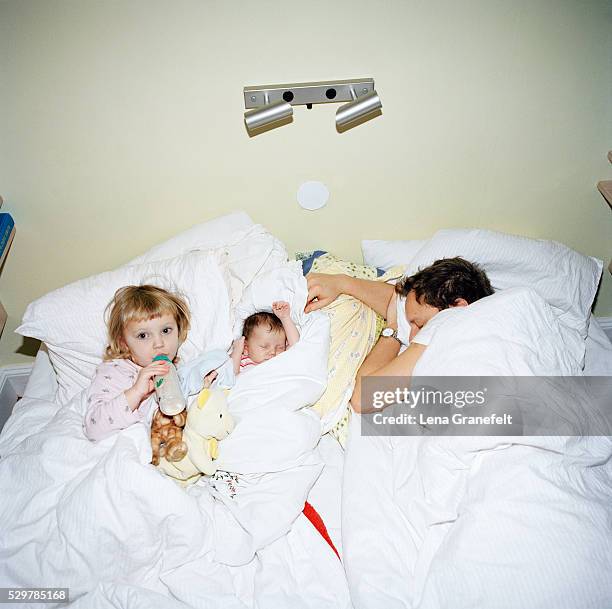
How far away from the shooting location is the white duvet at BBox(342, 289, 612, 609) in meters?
1.09

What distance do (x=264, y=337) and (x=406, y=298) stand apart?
1.62ft

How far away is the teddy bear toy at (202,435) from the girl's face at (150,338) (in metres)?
0.22

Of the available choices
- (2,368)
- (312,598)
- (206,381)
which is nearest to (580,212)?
(206,381)

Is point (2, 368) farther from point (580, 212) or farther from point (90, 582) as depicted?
point (580, 212)

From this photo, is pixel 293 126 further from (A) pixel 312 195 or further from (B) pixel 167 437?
(B) pixel 167 437

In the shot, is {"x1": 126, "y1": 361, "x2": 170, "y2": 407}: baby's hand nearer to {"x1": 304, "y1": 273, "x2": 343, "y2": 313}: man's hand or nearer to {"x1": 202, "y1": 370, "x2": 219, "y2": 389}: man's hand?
{"x1": 202, "y1": 370, "x2": 219, "y2": 389}: man's hand

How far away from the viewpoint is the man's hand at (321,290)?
1.75m

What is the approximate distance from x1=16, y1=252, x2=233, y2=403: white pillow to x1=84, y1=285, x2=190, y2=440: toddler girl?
0.16 feet

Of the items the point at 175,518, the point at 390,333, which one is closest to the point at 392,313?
the point at 390,333

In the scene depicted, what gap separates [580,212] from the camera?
1.96m

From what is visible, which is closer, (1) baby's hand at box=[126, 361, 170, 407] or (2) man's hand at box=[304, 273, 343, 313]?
(1) baby's hand at box=[126, 361, 170, 407]

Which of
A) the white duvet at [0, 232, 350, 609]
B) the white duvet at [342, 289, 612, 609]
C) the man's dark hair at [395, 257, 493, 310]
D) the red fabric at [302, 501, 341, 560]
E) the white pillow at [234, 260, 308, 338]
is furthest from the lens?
the white pillow at [234, 260, 308, 338]

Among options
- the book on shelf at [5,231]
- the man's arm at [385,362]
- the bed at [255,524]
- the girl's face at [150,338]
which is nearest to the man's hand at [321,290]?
the bed at [255,524]

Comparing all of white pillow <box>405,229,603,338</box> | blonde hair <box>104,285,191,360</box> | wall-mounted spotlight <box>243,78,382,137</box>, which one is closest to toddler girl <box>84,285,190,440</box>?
blonde hair <box>104,285,191,360</box>
